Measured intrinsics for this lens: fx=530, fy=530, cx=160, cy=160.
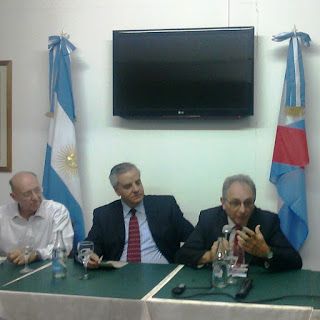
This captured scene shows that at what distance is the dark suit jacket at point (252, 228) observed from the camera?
2773mm

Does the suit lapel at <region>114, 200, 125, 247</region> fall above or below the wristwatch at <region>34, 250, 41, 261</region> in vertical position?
above

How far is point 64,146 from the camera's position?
408 centimetres

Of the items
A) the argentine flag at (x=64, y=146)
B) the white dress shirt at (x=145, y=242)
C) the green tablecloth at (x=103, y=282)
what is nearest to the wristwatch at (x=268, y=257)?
the green tablecloth at (x=103, y=282)

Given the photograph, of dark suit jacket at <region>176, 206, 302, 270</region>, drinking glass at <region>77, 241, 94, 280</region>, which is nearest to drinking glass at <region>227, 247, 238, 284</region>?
dark suit jacket at <region>176, 206, 302, 270</region>

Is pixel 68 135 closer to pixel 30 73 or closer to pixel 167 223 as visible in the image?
pixel 30 73

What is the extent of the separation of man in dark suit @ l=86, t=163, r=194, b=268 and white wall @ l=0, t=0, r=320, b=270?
49 centimetres

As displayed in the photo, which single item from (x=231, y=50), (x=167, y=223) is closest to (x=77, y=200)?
(x=167, y=223)

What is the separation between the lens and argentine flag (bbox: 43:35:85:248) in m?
4.08

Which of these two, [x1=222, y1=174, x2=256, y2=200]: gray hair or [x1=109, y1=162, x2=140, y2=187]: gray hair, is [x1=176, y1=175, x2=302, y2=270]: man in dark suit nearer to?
[x1=222, y1=174, x2=256, y2=200]: gray hair

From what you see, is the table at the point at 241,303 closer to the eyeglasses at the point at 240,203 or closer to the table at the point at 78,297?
the table at the point at 78,297

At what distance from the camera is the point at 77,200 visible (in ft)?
13.4

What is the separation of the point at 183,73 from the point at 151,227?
4.04ft

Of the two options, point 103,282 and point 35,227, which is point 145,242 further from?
point 103,282

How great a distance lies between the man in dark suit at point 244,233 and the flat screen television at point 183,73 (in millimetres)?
978
